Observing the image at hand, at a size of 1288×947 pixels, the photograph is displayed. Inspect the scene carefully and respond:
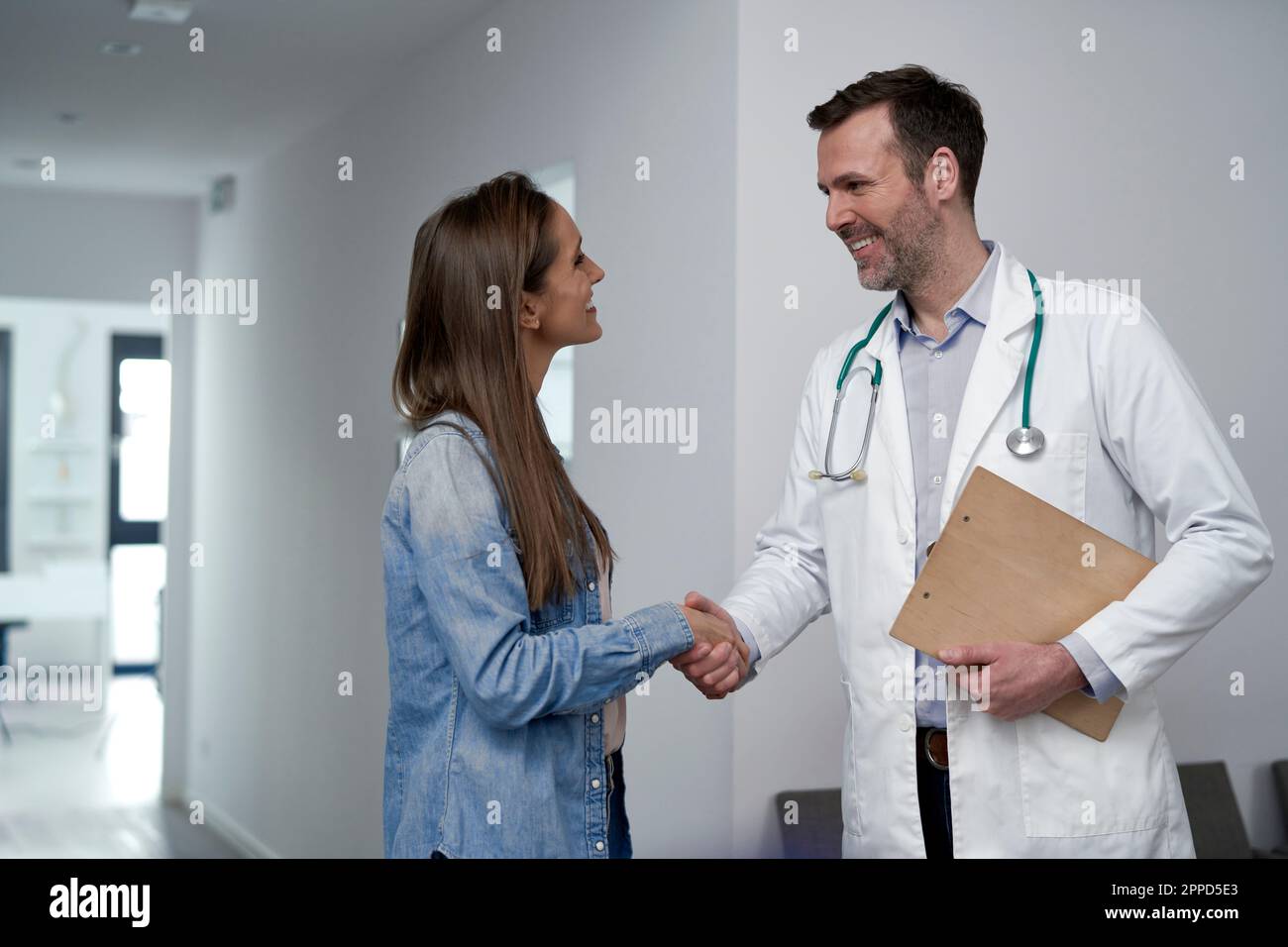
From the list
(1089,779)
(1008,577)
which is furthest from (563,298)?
(1089,779)

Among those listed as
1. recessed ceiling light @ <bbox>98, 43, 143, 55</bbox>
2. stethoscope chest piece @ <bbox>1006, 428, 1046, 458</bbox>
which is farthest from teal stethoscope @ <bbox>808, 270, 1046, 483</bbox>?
recessed ceiling light @ <bbox>98, 43, 143, 55</bbox>

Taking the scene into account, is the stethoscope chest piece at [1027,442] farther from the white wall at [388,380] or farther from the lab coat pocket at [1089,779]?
the white wall at [388,380]

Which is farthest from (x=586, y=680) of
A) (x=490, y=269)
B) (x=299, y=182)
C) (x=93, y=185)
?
(x=93, y=185)

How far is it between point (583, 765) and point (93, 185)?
5280mm

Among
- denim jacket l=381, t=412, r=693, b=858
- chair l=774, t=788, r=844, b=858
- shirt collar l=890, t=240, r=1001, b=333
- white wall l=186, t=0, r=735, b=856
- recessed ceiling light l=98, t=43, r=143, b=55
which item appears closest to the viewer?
denim jacket l=381, t=412, r=693, b=858

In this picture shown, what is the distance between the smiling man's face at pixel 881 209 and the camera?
1.70 m

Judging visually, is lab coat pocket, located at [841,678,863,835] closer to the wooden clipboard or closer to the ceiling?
the wooden clipboard

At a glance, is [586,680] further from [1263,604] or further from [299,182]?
[299,182]

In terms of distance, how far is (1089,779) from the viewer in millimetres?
1517

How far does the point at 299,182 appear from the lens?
15.5 feet

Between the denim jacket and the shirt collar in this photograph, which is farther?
the shirt collar

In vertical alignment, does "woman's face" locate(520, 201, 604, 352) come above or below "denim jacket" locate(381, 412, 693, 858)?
above

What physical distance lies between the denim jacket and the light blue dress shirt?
38cm

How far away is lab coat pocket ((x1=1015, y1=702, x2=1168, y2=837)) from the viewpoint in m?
1.51
